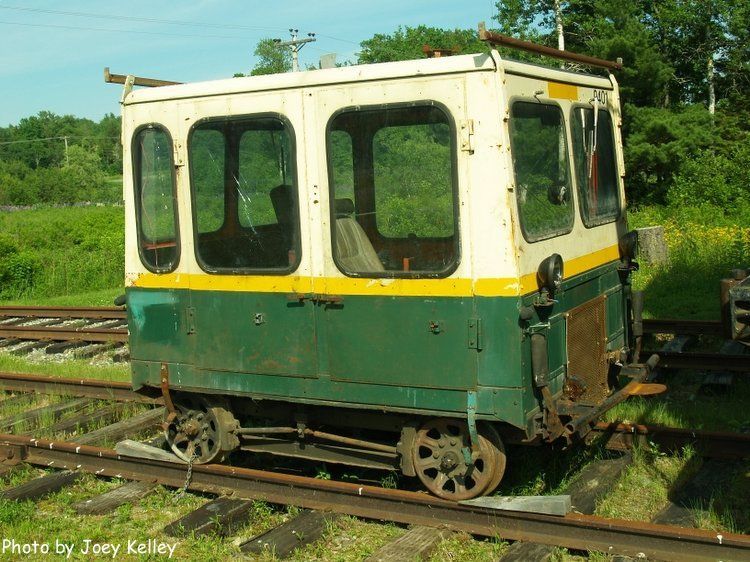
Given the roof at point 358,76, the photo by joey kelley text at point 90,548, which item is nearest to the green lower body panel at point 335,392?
the photo by joey kelley text at point 90,548

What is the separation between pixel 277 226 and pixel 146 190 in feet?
3.80

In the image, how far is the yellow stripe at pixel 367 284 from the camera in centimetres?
495

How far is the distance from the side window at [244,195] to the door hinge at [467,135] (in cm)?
115

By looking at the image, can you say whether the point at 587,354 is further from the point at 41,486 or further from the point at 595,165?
the point at 41,486

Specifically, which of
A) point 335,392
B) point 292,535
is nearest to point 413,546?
point 292,535

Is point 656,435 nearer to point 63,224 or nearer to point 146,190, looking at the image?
point 146,190

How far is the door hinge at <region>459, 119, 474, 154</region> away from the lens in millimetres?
4906

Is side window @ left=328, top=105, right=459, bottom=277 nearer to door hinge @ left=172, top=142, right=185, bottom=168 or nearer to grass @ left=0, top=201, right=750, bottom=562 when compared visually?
door hinge @ left=172, top=142, right=185, bottom=168

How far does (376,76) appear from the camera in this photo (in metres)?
5.14

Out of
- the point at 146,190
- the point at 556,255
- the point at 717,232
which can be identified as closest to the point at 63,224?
the point at 717,232

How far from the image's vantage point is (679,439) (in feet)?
20.1

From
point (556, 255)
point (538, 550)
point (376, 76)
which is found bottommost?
point (538, 550)

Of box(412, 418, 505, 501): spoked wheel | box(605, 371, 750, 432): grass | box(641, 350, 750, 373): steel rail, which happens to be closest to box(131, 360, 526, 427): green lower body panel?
box(412, 418, 505, 501): spoked wheel

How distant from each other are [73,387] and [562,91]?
556 centimetres
